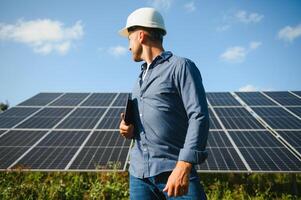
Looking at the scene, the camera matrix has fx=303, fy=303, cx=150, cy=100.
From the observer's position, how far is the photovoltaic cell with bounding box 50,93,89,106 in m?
12.6

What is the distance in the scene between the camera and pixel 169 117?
2.89 meters

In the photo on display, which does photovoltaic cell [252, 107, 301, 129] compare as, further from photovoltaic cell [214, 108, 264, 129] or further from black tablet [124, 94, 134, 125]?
black tablet [124, 94, 134, 125]

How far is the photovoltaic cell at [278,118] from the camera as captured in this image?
32.7 feet

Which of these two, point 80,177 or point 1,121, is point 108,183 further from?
point 1,121

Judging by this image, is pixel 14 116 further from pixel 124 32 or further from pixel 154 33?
pixel 154 33

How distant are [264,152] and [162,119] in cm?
618

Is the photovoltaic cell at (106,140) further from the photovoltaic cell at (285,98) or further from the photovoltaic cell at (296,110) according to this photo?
the photovoltaic cell at (285,98)

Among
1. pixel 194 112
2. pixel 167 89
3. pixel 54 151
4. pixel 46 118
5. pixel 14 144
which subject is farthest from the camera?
pixel 46 118

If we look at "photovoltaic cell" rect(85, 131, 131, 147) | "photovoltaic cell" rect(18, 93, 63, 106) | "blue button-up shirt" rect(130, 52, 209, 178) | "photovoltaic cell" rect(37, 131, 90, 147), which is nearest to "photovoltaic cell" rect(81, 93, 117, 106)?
"photovoltaic cell" rect(18, 93, 63, 106)

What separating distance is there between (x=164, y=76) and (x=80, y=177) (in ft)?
21.3

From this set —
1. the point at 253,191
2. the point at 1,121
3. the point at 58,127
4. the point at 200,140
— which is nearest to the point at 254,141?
the point at 253,191

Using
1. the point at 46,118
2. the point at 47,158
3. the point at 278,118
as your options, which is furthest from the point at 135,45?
the point at 278,118

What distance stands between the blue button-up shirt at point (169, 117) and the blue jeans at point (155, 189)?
63 millimetres

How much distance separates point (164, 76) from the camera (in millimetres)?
2906
